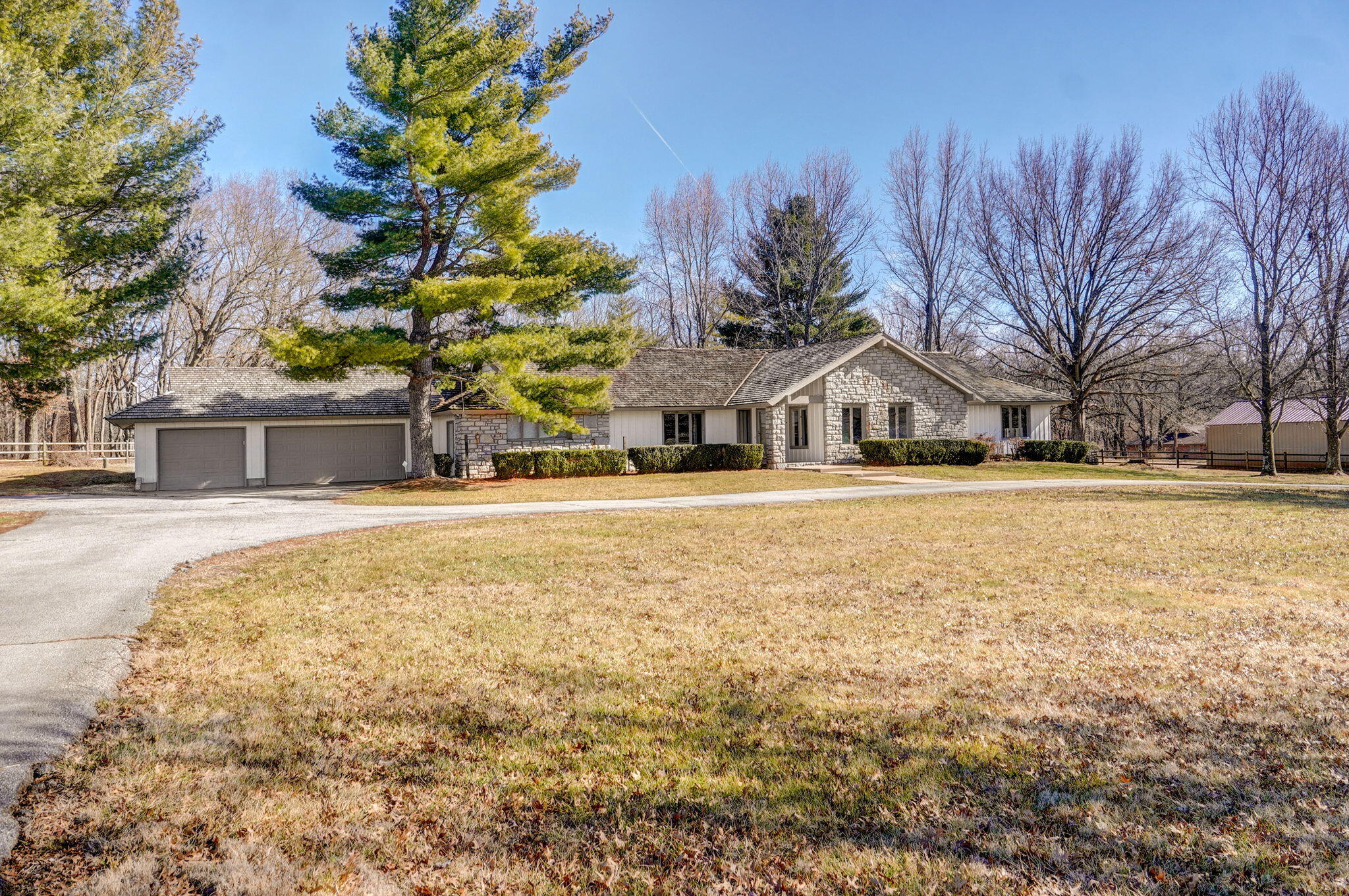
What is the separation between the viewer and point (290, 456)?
24.3 meters

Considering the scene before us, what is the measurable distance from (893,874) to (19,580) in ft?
30.1

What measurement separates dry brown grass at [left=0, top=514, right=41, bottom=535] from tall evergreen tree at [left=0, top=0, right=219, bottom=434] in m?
2.77

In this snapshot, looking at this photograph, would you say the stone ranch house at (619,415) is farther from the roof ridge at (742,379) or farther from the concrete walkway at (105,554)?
the concrete walkway at (105,554)

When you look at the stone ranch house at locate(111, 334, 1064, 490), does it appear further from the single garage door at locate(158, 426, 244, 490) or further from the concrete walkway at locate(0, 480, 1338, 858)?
the concrete walkway at locate(0, 480, 1338, 858)

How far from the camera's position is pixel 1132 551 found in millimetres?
9297

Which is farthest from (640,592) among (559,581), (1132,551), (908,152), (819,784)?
(908,152)

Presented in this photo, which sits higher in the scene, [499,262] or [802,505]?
[499,262]

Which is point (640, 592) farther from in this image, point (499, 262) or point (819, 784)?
point (499, 262)

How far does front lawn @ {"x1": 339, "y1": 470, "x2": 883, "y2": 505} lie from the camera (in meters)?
17.8

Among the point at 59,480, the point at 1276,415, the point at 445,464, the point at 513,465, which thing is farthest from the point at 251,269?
the point at 1276,415

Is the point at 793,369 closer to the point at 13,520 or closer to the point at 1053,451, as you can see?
the point at 1053,451

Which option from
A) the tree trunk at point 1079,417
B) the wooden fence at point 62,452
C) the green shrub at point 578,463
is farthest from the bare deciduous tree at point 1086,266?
the wooden fence at point 62,452

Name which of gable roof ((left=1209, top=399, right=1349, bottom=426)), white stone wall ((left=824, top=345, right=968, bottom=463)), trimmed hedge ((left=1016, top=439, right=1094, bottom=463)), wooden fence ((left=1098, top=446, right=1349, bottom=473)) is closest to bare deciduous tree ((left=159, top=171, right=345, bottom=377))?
white stone wall ((left=824, top=345, right=968, bottom=463))

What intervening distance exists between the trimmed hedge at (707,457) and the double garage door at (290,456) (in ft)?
27.7
